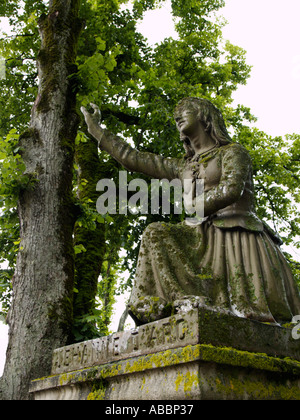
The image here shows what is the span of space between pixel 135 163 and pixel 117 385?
8.05ft

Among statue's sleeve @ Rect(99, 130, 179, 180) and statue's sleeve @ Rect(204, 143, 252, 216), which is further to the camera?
statue's sleeve @ Rect(99, 130, 179, 180)

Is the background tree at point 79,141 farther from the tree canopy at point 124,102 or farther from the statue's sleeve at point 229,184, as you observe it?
the statue's sleeve at point 229,184

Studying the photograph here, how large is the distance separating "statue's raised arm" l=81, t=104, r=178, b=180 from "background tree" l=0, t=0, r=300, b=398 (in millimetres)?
999

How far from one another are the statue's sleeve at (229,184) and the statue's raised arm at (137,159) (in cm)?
81

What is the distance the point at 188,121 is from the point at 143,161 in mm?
706

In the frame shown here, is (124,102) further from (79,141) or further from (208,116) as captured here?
(208,116)

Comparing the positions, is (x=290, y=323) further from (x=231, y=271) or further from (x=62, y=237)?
(x=62, y=237)

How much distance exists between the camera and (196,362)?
2.31 meters

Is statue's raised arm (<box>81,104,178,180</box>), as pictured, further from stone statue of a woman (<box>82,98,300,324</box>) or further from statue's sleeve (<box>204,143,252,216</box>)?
statue's sleeve (<box>204,143,252,216</box>)

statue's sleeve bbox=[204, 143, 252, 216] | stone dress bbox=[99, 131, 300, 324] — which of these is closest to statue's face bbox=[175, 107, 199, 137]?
stone dress bbox=[99, 131, 300, 324]

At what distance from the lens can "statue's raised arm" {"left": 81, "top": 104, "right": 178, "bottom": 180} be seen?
179 inches

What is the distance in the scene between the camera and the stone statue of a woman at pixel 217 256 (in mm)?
3217

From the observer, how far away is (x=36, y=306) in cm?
468

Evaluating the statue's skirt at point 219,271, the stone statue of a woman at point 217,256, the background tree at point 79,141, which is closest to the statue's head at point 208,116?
the stone statue of a woman at point 217,256
